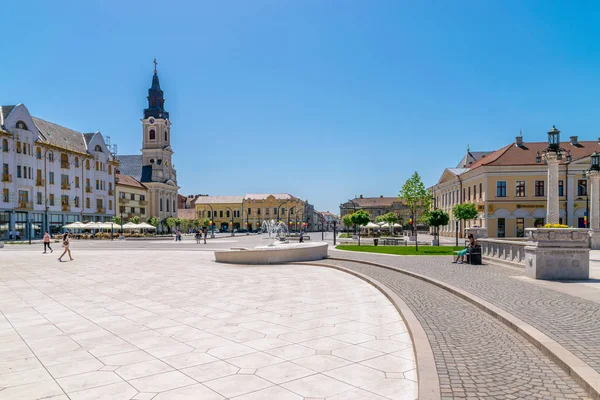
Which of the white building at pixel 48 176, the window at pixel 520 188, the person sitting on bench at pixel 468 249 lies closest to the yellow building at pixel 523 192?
the window at pixel 520 188

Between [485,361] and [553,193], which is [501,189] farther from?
[485,361]

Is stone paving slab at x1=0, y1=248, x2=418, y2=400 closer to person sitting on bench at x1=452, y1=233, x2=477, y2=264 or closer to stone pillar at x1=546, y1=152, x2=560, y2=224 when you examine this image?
person sitting on bench at x1=452, y1=233, x2=477, y2=264

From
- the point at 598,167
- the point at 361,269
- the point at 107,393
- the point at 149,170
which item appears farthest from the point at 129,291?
the point at 149,170

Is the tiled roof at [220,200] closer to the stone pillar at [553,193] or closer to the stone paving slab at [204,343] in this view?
the stone pillar at [553,193]

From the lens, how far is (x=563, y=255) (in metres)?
12.9

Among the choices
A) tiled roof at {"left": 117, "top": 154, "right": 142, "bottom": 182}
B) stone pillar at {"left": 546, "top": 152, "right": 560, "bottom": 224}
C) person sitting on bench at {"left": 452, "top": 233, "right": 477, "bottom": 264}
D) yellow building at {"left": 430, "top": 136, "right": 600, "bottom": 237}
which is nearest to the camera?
stone pillar at {"left": 546, "top": 152, "right": 560, "bottom": 224}

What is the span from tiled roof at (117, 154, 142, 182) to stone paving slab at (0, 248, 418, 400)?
91.4 meters

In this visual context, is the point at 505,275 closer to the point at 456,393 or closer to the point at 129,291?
the point at 456,393

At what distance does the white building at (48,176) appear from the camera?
50562mm

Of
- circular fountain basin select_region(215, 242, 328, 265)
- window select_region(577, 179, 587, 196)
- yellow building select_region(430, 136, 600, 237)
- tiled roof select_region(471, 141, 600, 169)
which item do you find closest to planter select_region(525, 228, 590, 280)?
circular fountain basin select_region(215, 242, 328, 265)

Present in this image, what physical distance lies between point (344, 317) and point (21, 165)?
56568mm

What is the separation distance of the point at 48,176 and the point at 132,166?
145 feet

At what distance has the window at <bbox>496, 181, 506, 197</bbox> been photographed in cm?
5066

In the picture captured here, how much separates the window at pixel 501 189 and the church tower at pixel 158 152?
233 feet
